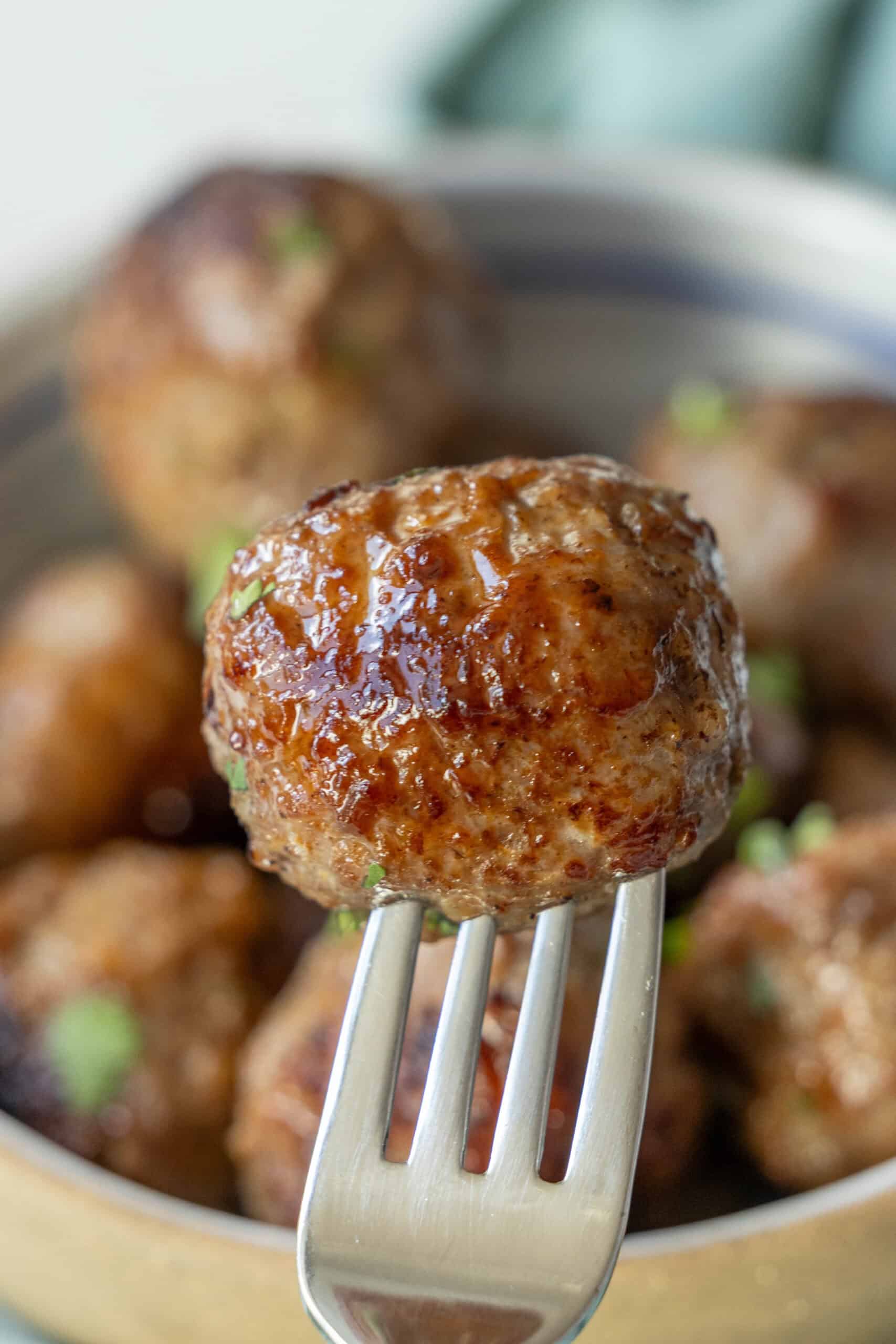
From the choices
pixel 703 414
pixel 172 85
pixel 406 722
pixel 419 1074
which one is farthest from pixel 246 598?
pixel 172 85

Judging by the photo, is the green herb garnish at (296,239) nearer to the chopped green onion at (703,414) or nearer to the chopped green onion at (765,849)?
the chopped green onion at (703,414)

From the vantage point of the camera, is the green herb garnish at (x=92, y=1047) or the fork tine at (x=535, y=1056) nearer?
the fork tine at (x=535, y=1056)

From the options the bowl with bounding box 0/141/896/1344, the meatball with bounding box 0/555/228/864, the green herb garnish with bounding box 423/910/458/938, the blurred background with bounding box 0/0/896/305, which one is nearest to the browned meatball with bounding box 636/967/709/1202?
the green herb garnish with bounding box 423/910/458/938

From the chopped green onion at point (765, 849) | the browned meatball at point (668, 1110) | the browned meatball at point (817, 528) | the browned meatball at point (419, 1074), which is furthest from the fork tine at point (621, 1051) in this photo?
the browned meatball at point (817, 528)

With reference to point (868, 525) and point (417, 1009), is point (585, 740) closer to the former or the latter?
point (417, 1009)

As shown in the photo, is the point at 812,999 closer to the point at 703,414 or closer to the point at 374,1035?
the point at 374,1035

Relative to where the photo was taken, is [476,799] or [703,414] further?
[703,414]
